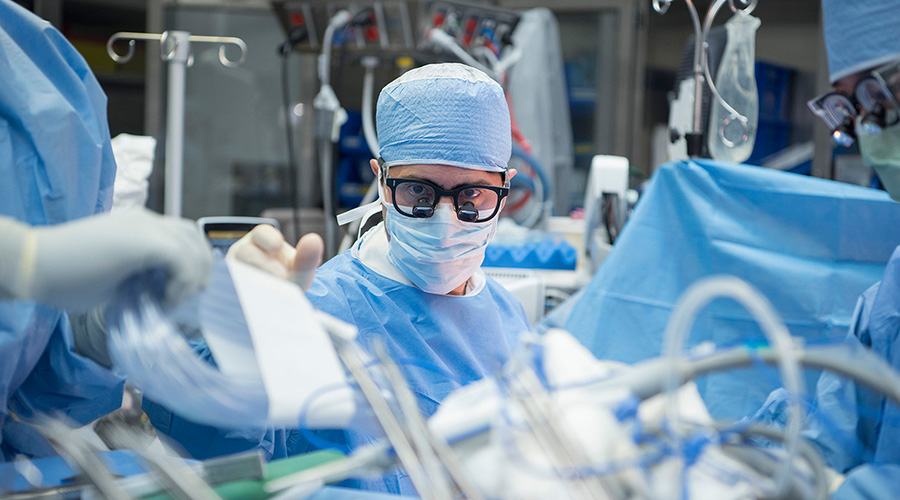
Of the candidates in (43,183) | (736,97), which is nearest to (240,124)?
(736,97)

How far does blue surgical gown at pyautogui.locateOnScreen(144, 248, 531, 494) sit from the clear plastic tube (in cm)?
35

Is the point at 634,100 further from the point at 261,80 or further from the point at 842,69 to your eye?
the point at 842,69

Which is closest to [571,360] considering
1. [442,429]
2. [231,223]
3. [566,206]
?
[442,429]

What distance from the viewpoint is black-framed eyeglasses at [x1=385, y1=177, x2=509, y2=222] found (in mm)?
1212

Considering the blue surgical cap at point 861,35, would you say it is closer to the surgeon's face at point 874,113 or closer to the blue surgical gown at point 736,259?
the surgeon's face at point 874,113

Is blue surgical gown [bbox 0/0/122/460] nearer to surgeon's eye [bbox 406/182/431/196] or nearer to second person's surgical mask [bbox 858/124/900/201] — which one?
surgeon's eye [bbox 406/182/431/196]

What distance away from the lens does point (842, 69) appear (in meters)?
1.01

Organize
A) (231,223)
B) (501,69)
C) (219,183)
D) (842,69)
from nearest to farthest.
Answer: (842,69), (231,223), (501,69), (219,183)

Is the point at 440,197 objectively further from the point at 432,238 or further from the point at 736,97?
the point at 736,97

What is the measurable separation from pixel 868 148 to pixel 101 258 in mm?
1015

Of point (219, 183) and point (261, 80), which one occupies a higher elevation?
point (261, 80)

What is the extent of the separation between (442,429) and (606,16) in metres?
4.54

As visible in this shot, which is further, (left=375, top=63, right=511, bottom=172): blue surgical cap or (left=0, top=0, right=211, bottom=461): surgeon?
(left=375, top=63, right=511, bottom=172): blue surgical cap

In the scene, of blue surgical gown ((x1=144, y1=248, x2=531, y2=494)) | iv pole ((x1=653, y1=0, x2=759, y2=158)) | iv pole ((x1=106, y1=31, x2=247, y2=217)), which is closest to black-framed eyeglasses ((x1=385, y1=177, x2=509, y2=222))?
blue surgical gown ((x1=144, y1=248, x2=531, y2=494))
